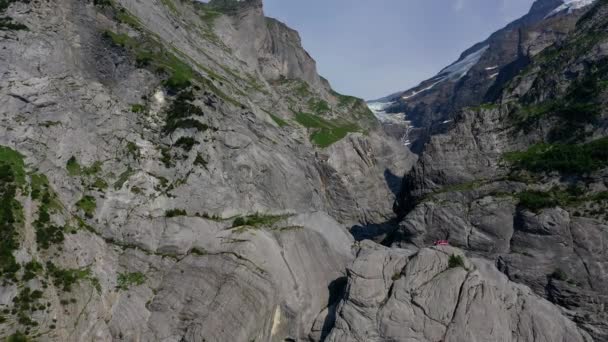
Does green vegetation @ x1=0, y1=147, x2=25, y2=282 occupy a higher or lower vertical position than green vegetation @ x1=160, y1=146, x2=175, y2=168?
lower

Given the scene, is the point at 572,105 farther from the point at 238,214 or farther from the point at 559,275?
the point at 238,214

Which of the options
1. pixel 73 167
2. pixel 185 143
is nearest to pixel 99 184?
pixel 73 167

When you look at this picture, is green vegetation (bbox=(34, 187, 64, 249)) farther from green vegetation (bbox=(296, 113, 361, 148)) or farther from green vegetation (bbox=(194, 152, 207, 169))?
green vegetation (bbox=(296, 113, 361, 148))

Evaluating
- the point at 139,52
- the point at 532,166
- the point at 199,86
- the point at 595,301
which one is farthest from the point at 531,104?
the point at 139,52

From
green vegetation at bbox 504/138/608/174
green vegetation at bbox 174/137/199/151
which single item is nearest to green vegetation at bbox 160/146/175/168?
green vegetation at bbox 174/137/199/151

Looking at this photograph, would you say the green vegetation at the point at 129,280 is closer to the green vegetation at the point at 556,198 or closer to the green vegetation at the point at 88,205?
the green vegetation at the point at 88,205

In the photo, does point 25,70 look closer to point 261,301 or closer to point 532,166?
A: point 261,301

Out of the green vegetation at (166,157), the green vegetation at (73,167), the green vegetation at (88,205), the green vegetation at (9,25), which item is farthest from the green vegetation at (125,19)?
the green vegetation at (88,205)
